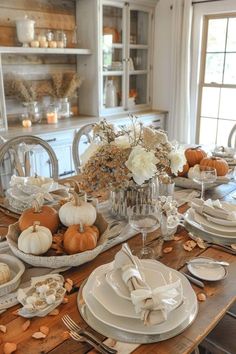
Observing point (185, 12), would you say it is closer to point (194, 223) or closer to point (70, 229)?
point (194, 223)

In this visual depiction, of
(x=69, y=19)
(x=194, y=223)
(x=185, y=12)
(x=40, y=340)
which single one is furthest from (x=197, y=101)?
(x=40, y=340)

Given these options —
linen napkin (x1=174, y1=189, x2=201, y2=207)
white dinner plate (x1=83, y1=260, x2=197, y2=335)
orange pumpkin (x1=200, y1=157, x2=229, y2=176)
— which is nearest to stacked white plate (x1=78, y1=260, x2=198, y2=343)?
white dinner plate (x1=83, y1=260, x2=197, y2=335)

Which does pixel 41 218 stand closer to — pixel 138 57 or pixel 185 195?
pixel 185 195

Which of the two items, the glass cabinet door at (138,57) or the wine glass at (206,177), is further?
the glass cabinet door at (138,57)

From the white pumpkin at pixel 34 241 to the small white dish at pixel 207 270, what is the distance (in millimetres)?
446

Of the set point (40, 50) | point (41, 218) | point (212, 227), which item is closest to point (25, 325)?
point (41, 218)

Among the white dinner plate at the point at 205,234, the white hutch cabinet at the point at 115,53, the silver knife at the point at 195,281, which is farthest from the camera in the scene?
the white hutch cabinet at the point at 115,53

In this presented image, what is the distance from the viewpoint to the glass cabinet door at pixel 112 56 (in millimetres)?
3320

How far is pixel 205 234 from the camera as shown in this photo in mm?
1293

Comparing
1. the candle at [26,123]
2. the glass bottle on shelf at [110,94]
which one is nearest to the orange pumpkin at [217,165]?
the candle at [26,123]

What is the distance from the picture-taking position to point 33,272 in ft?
3.41

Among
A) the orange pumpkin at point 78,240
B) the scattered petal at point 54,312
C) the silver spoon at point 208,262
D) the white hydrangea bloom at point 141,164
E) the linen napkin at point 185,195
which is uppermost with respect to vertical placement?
the white hydrangea bloom at point 141,164

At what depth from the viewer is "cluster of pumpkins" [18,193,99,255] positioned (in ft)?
3.42

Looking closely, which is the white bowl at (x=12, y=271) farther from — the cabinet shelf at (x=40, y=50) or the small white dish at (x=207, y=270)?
the cabinet shelf at (x=40, y=50)
